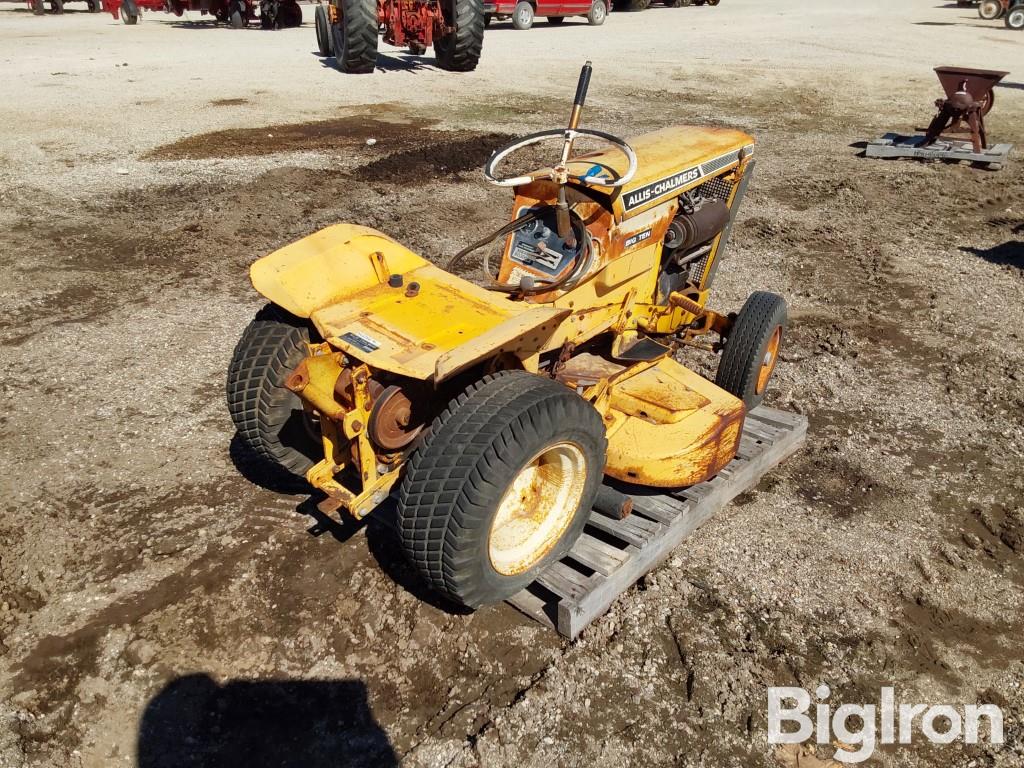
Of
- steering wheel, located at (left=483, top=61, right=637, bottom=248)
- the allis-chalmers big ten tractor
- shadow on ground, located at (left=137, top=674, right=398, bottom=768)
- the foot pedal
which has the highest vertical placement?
the allis-chalmers big ten tractor

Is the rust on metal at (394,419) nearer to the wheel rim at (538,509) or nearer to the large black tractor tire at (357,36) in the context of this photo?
the wheel rim at (538,509)

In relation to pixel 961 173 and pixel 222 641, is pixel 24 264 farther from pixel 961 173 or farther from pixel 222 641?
pixel 961 173

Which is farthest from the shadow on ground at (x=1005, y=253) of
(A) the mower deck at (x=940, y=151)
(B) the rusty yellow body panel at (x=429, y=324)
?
(B) the rusty yellow body panel at (x=429, y=324)

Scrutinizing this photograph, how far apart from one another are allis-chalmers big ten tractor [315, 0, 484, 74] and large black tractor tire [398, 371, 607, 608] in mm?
11831

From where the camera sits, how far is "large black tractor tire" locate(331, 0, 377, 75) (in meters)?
12.5

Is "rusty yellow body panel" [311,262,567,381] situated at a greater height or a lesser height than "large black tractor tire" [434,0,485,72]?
lesser

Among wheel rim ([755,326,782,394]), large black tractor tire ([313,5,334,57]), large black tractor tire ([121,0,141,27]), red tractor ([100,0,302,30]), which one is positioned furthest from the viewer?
large black tractor tire ([121,0,141,27])

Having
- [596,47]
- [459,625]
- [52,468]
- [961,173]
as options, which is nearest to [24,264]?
[52,468]

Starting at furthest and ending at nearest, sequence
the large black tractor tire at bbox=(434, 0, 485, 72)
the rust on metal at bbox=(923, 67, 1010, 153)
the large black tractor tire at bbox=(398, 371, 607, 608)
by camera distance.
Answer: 1. the large black tractor tire at bbox=(434, 0, 485, 72)
2. the rust on metal at bbox=(923, 67, 1010, 153)
3. the large black tractor tire at bbox=(398, 371, 607, 608)

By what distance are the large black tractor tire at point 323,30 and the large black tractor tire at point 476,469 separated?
13.7 m

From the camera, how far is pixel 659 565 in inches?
133

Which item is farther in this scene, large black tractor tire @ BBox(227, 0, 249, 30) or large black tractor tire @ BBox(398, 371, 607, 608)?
large black tractor tire @ BBox(227, 0, 249, 30)

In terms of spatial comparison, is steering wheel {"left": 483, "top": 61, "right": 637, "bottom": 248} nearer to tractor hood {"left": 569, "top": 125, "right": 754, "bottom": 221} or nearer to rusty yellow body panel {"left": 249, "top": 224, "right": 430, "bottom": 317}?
tractor hood {"left": 569, "top": 125, "right": 754, "bottom": 221}

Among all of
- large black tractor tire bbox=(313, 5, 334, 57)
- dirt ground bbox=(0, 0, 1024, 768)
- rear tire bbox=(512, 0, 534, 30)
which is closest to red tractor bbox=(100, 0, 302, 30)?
large black tractor tire bbox=(313, 5, 334, 57)
